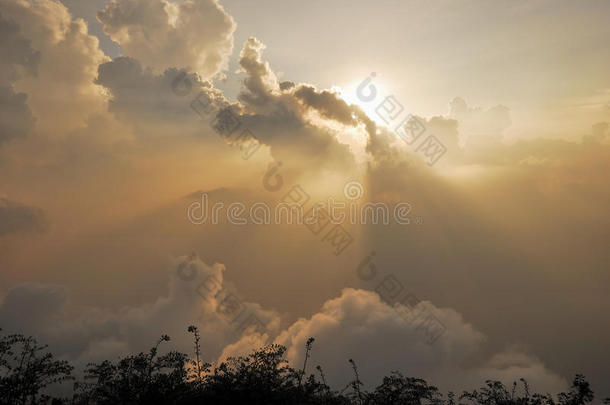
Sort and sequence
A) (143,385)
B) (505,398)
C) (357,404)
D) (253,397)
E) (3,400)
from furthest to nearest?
1. (357,404)
2. (505,398)
3. (143,385)
4. (253,397)
5. (3,400)

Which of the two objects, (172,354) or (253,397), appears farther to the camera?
(172,354)

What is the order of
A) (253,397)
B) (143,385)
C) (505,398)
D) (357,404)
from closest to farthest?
1. (253,397)
2. (143,385)
3. (505,398)
4. (357,404)

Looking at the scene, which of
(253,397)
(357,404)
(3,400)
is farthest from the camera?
(357,404)

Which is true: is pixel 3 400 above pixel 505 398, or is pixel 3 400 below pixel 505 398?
above

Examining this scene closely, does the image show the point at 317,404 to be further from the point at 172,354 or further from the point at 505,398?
the point at 505,398

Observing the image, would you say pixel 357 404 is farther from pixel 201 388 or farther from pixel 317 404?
pixel 201 388

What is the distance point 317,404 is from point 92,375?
32.6m

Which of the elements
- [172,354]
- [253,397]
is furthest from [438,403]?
[172,354]

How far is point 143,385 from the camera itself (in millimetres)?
49906

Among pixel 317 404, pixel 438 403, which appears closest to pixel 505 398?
pixel 438 403

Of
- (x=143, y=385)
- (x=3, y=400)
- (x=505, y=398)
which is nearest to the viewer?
(x=3, y=400)

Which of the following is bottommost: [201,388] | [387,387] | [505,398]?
[505,398]

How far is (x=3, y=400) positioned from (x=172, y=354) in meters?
20.5

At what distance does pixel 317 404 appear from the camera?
169 ft
